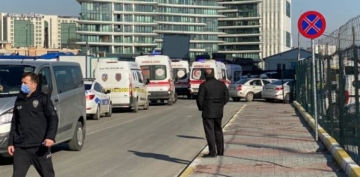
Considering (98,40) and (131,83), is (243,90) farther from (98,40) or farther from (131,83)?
(98,40)

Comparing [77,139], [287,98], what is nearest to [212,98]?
[77,139]

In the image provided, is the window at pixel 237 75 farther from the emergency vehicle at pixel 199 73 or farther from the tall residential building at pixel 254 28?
the tall residential building at pixel 254 28

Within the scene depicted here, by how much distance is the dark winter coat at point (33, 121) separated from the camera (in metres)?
7.79

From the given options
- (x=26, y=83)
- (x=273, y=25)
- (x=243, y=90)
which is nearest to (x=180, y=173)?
(x=26, y=83)

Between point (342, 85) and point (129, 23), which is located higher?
point (129, 23)

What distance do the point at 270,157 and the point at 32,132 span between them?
21.5 ft

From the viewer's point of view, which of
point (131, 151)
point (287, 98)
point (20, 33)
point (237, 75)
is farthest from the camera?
point (20, 33)

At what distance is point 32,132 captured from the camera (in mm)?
7816

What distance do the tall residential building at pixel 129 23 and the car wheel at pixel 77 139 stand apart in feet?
308

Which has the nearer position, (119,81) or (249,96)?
(119,81)

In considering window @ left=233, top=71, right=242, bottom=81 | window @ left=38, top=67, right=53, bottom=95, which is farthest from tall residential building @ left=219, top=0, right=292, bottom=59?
window @ left=38, top=67, right=53, bottom=95

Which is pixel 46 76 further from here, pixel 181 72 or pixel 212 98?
pixel 181 72

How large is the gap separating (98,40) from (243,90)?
7517 centimetres

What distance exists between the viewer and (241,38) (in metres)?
148
